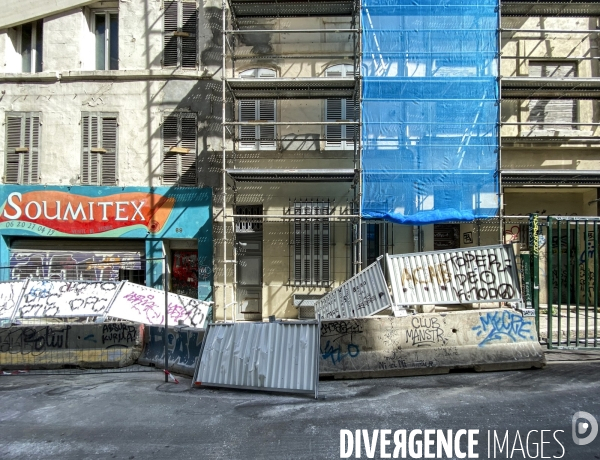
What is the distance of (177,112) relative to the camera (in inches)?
490

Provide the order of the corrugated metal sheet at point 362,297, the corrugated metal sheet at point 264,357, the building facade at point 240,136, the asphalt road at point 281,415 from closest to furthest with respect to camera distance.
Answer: the asphalt road at point 281,415
the corrugated metal sheet at point 264,357
the corrugated metal sheet at point 362,297
the building facade at point 240,136

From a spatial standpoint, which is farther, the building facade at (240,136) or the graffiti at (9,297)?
the building facade at (240,136)

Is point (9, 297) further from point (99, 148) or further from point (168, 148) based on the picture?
point (168, 148)

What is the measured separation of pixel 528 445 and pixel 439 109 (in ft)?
28.4

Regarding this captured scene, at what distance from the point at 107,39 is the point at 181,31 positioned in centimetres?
246

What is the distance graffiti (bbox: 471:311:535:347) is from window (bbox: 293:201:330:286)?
5544mm

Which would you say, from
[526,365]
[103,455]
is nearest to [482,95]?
[526,365]

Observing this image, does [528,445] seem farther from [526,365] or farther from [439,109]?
[439,109]

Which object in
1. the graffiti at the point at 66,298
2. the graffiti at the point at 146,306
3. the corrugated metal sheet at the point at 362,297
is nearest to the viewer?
the corrugated metal sheet at the point at 362,297

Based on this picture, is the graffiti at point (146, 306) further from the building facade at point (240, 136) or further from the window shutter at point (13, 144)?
the window shutter at point (13, 144)

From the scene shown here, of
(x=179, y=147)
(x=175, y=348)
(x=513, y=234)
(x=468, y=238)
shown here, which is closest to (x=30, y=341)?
(x=175, y=348)

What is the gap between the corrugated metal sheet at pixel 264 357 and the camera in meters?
6.21

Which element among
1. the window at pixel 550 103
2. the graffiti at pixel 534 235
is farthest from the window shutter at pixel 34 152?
the window at pixel 550 103

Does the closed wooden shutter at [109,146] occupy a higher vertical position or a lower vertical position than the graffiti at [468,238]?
higher
